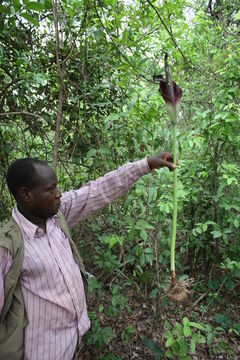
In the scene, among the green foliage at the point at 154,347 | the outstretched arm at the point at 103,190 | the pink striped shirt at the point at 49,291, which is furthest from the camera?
the green foliage at the point at 154,347

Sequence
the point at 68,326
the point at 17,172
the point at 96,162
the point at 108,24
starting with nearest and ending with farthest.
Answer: the point at 17,172, the point at 68,326, the point at 108,24, the point at 96,162

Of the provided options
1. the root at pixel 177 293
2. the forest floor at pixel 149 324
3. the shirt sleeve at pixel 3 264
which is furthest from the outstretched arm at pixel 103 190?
the forest floor at pixel 149 324

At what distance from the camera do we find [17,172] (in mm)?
A: 1322

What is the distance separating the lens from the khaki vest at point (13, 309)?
1.21 metres

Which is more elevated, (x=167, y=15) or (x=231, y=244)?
(x=167, y=15)

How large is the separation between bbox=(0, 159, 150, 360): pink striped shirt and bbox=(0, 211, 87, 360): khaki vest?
0.08 ft

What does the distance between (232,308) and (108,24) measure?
284cm

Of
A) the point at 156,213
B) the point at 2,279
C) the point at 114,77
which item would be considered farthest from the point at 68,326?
the point at 114,77

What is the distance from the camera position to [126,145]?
2.18 meters

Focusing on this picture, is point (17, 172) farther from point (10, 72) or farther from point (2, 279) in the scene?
point (10, 72)

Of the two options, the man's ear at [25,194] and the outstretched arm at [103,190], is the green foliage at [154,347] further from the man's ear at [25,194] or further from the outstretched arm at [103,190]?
the man's ear at [25,194]

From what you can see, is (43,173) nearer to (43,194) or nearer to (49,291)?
(43,194)

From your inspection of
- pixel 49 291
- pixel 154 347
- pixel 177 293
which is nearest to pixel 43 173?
pixel 49 291

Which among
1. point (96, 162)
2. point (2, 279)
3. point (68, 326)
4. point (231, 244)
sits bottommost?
point (231, 244)
